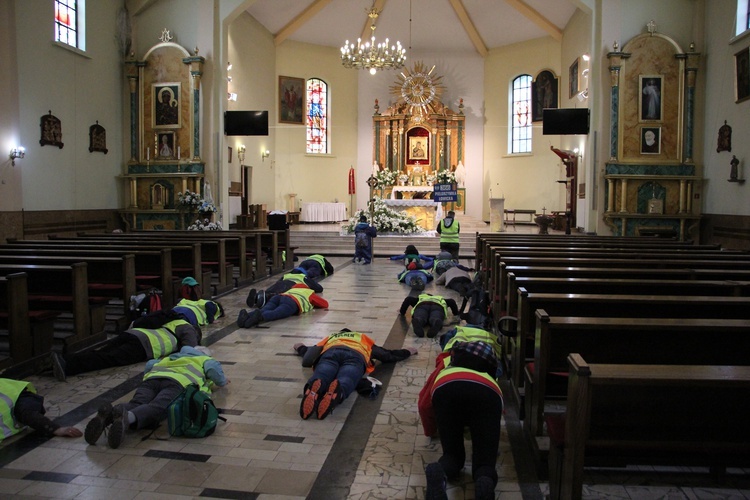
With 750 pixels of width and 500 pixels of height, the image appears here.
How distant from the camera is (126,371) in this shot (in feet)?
16.2

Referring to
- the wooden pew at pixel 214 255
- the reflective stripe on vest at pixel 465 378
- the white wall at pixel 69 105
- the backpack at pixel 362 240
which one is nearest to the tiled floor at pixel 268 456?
the reflective stripe on vest at pixel 465 378

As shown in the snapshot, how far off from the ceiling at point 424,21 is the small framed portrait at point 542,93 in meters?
1.46

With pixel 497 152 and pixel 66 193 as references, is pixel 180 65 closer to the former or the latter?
pixel 66 193

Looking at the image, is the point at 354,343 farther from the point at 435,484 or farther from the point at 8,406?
the point at 8,406

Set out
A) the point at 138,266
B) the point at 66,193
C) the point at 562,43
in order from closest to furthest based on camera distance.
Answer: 1. the point at 138,266
2. the point at 66,193
3. the point at 562,43

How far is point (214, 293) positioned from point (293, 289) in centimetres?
193

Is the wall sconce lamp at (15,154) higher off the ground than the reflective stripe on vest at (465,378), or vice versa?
the wall sconce lamp at (15,154)

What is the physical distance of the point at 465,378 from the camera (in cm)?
296

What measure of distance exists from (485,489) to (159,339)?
11.4 ft

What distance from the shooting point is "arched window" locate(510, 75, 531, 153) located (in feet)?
72.7

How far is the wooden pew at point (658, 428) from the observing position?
A: 2.27 meters

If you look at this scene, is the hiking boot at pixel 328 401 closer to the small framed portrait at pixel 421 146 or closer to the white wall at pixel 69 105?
the white wall at pixel 69 105

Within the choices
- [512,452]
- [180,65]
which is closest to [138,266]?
[512,452]

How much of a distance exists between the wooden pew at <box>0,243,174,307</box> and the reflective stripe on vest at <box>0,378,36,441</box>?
3.43 metres
